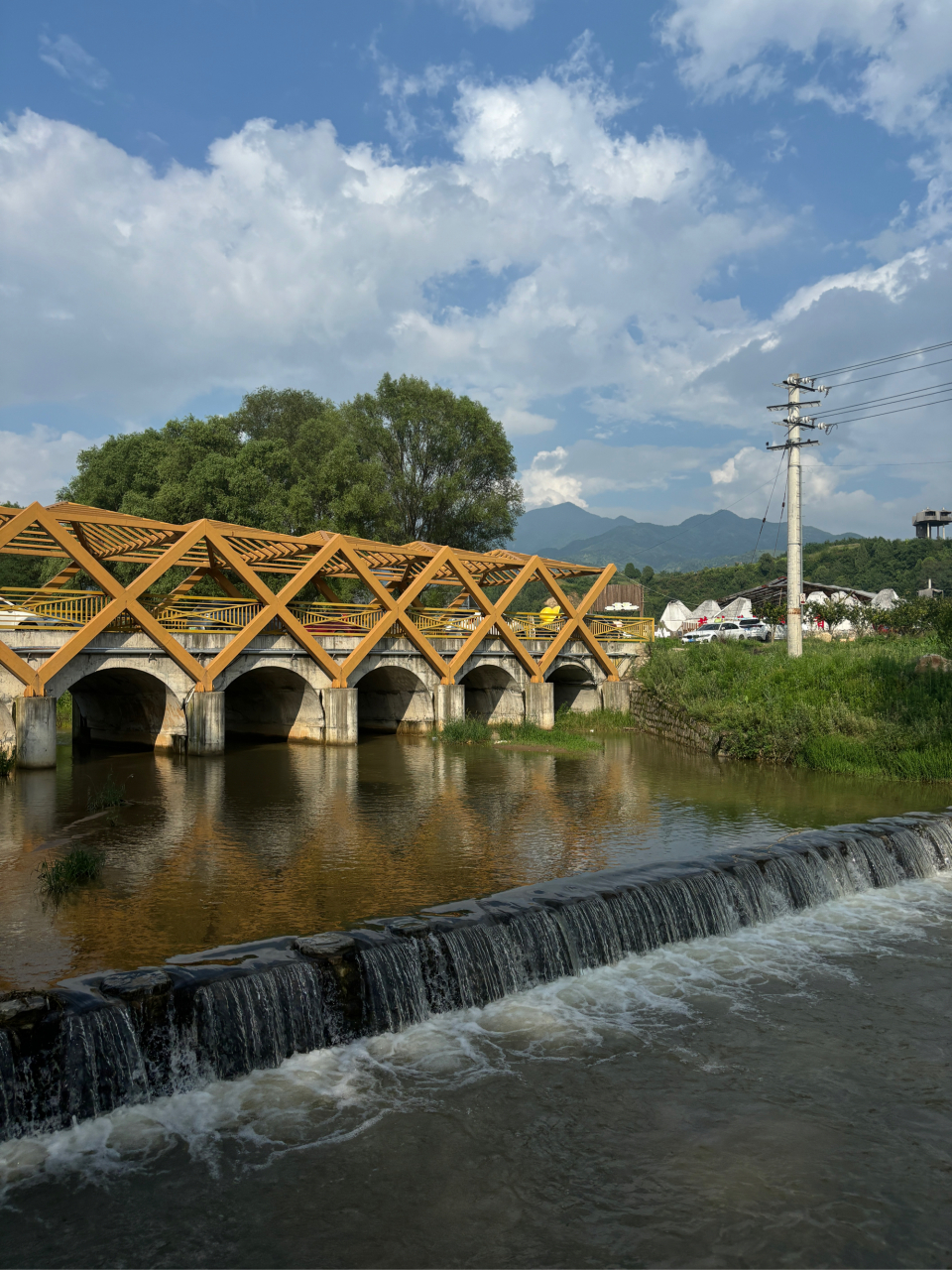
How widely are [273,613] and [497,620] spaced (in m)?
10.3

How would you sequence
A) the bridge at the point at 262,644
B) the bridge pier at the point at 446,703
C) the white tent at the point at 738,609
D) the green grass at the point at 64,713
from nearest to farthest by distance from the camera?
the bridge at the point at 262,644
the bridge pier at the point at 446,703
the green grass at the point at 64,713
the white tent at the point at 738,609

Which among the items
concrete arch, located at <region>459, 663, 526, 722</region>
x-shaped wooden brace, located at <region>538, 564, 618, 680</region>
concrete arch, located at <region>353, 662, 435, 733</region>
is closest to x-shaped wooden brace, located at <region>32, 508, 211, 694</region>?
concrete arch, located at <region>353, 662, 435, 733</region>

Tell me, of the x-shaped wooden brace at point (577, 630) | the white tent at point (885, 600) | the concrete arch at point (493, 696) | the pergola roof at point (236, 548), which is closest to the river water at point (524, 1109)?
the pergola roof at point (236, 548)

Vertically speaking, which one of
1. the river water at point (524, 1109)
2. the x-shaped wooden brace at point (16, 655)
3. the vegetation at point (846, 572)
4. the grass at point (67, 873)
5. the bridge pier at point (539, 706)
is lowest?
the river water at point (524, 1109)

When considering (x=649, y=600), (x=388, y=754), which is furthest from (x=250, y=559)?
(x=649, y=600)

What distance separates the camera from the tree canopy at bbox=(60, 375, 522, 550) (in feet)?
139

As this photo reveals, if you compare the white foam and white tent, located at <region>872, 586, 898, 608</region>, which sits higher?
white tent, located at <region>872, 586, 898, 608</region>

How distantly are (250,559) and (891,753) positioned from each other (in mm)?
20899

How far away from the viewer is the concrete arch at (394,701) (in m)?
34.0

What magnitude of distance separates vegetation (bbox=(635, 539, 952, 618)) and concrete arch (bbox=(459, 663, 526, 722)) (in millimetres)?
70074

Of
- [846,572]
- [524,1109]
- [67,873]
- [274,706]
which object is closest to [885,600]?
[846,572]

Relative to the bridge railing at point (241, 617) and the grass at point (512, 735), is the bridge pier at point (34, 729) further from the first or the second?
the grass at point (512, 735)

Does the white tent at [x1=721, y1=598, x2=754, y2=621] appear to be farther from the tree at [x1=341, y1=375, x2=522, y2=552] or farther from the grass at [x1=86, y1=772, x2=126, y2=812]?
the grass at [x1=86, y1=772, x2=126, y2=812]

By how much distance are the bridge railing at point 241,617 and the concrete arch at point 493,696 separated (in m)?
2.03
